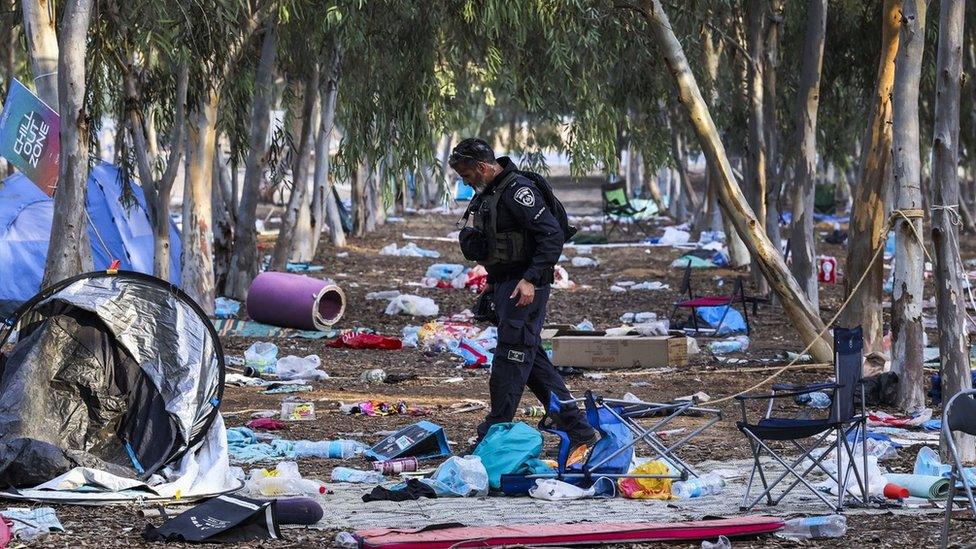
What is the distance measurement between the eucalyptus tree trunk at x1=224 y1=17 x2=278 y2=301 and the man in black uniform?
7.19 m

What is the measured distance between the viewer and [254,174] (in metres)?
15.5

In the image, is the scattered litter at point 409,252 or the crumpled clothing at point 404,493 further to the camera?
the scattered litter at point 409,252

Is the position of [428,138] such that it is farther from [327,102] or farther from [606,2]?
[327,102]

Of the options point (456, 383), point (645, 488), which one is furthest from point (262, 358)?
point (645, 488)

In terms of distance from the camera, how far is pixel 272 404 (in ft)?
31.0

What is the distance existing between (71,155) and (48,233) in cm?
Answer: 632

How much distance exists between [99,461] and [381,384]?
426 cm

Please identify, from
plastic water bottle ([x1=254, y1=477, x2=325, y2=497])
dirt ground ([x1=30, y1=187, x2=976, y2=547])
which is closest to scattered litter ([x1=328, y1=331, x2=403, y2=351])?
dirt ground ([x1=30, y1=187, x2=976, y2=547])

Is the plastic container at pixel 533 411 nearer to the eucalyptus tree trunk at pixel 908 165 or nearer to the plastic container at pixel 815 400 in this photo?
the plastic container at pixel 815 400

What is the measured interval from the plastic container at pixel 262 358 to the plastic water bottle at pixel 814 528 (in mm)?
6446

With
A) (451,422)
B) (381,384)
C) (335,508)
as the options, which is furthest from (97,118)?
(335,508)

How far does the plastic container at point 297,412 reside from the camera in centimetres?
867

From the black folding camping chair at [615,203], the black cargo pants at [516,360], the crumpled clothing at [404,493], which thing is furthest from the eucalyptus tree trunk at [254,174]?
the black folding camping chair at [615,203]

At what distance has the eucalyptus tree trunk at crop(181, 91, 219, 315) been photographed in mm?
13742
